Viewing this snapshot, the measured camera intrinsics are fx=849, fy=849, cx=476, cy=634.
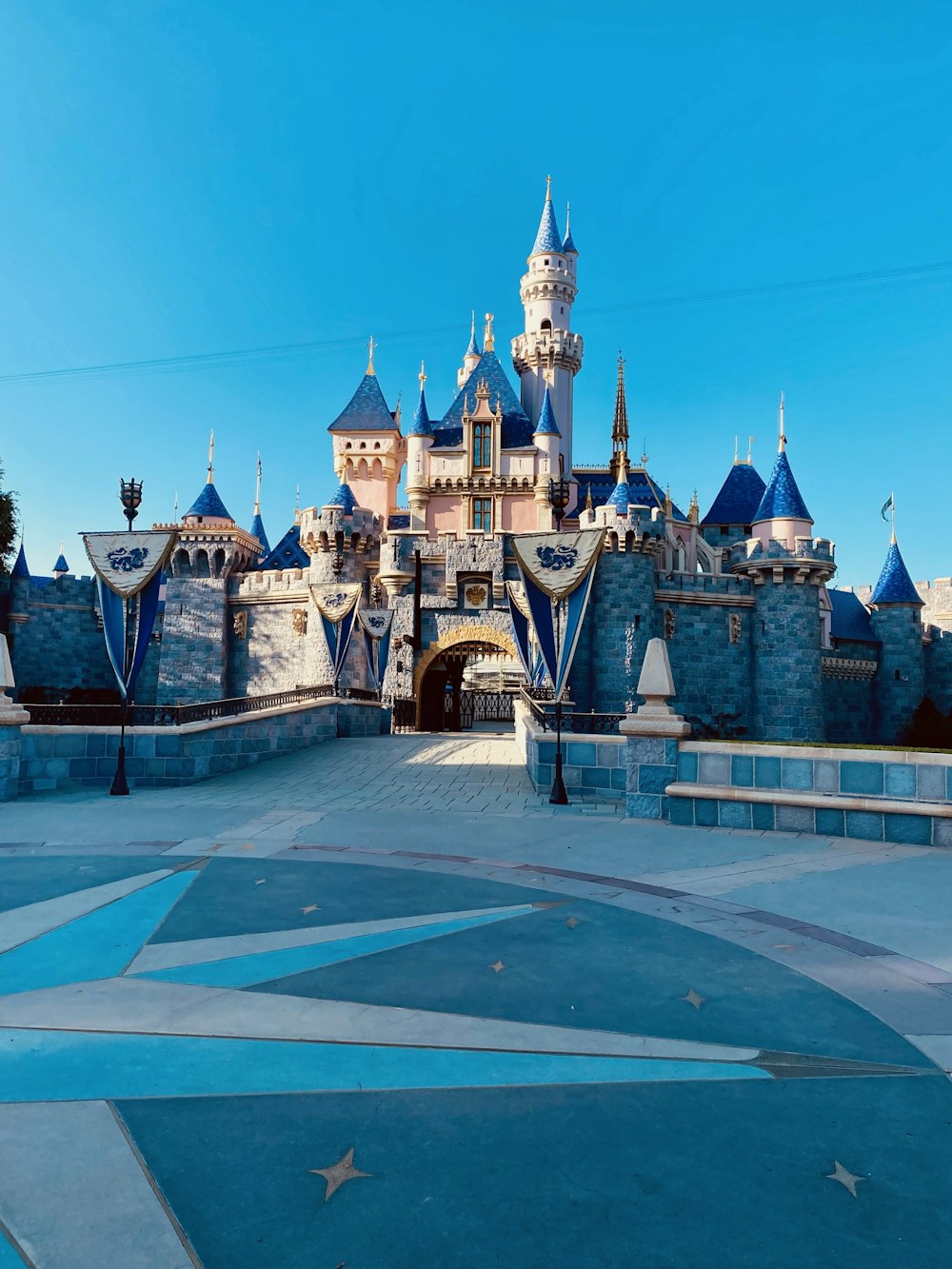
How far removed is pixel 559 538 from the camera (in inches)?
530

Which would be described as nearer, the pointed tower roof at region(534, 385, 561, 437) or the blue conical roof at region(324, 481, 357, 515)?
the blue conical roof at region(324, 481, 357, 515)

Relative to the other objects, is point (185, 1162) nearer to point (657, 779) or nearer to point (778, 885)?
point (778, 885)

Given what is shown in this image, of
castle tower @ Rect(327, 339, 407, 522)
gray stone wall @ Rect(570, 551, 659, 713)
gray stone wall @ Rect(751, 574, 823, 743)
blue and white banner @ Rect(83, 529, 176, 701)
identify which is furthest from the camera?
castle tower @ Rect(327, 339, 407, 522)

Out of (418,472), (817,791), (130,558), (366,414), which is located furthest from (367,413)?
(817,791)

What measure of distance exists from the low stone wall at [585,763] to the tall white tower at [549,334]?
32660 mm

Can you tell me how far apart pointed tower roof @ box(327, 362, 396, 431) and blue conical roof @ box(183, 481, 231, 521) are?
350 inches

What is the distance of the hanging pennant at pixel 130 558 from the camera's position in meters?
13.6

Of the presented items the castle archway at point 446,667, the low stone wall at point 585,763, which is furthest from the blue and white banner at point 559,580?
the castle archway at point 446,667

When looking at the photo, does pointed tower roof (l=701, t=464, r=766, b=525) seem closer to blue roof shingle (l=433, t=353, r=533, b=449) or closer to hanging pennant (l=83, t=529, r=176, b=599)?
blue roof shingle (l=433, t=353, r=533, b=449)

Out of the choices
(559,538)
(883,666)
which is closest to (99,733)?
(559,538)

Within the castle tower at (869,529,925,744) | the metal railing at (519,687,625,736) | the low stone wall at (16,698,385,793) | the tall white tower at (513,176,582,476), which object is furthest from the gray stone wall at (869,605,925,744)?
the low stone wall at (16,698,385,793)

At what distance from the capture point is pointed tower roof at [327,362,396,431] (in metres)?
44.2

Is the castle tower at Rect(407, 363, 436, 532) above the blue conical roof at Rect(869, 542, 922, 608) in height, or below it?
above

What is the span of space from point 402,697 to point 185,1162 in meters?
26.6
